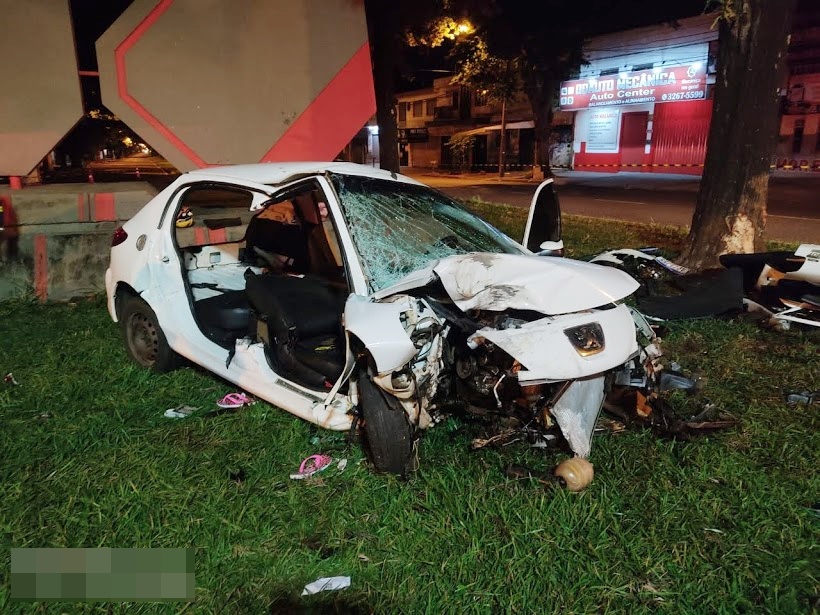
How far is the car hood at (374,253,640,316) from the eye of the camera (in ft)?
9.05

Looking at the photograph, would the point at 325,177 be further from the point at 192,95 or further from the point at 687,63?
the point at 687,63

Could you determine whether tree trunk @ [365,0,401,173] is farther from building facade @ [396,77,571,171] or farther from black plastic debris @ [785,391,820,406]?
building facade @ [396,77,571,171]

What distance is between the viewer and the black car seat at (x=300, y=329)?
3430 mm

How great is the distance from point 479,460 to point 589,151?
3219 centimetres

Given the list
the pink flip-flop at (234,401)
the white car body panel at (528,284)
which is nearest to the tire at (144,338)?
the pink flip-flop at (234,401)

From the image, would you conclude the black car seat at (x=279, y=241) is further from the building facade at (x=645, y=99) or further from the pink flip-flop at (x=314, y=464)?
the building facade at (x=645, y=99)

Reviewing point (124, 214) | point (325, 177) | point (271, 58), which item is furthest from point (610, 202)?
point (325, 177)

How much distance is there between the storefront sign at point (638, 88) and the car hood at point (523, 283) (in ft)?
87.4

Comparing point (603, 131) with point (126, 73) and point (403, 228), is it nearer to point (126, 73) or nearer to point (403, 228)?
point (126, 73)

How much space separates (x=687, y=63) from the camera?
2561 centimetres

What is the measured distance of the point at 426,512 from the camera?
2.79 m

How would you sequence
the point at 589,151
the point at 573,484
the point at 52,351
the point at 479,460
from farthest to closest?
the point at 589,151
the point at 52,351
the point at 479,460
the point at 573,484

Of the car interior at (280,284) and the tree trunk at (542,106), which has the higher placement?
the tree trunk at (542,106)

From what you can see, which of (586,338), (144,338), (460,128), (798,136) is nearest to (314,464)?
(586,338)
